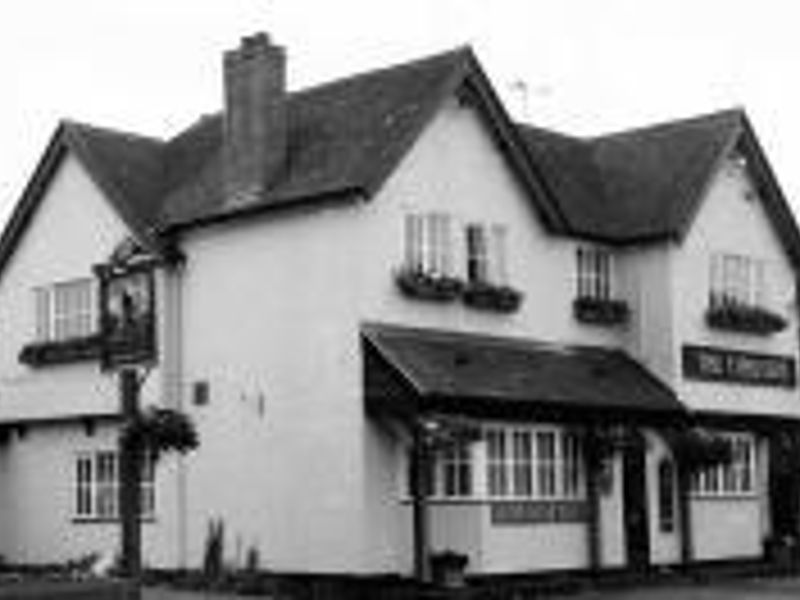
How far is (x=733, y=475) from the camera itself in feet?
137

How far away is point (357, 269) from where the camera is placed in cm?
3359

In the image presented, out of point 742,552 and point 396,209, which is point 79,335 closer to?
point 396,209

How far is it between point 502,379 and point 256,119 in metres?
6.61

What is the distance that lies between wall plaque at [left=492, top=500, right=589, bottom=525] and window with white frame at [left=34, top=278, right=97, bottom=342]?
9.01 m

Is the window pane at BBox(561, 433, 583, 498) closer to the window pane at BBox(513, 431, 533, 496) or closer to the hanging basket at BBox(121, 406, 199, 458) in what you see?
the window pane at BBox(513, 431, 533, 496)

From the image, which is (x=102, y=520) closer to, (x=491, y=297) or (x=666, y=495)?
(x=491, y=297)

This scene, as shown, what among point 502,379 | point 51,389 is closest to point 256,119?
point 502,379

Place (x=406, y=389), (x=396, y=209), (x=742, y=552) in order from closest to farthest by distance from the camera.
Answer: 1. (x=406, y=389)
2. (x=396, y=209)
3. (x=742, y=552)

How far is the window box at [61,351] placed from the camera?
3806 cm

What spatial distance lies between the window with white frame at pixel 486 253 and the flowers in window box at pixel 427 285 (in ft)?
3.83

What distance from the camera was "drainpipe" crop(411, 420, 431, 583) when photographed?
107ft

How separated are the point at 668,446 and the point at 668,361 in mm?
1702

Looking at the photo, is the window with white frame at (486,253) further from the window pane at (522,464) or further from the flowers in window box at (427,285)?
the window pane at (522,464)

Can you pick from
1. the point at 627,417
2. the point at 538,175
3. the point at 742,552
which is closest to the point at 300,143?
the point at 538,175
